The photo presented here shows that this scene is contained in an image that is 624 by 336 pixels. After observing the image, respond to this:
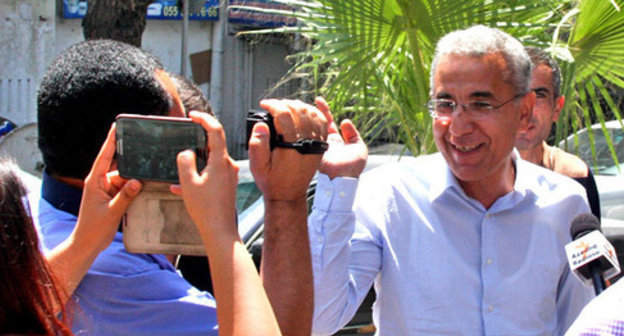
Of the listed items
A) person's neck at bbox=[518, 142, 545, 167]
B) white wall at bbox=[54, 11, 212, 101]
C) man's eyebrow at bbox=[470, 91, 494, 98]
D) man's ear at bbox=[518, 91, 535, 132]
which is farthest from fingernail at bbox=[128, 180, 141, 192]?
white wall at bbox=[54, 11, 212, 101]

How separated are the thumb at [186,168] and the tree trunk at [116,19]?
4.77m

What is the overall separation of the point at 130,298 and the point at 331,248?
0.55 metres

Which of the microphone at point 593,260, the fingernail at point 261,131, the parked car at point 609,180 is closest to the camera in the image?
the fingernail at point 261,131

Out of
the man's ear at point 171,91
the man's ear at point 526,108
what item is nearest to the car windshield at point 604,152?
the man's ear at point 526,108

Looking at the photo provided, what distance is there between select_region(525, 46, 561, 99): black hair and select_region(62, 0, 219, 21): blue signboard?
38.6 ft

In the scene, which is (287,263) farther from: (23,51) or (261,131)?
(23,51)

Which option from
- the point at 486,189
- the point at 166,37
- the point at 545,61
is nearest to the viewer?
the point at 486,189

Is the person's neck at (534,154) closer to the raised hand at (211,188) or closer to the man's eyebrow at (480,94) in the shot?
the man's eyebrow at (480,94)

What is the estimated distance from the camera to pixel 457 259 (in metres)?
2.24

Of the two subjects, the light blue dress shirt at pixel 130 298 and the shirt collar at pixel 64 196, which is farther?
the shirt collar at pixel 64 196

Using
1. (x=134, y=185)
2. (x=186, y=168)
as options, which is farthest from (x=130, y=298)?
(x=186, y=168)

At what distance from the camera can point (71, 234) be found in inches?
66.0

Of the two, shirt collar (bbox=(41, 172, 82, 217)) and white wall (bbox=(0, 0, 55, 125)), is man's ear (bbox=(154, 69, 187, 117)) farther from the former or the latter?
white wall (bbox=(0, 0, 55, 125))

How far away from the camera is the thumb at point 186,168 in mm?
1473
